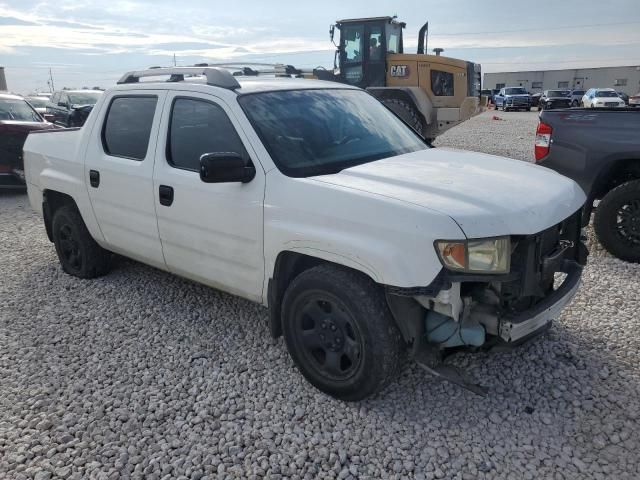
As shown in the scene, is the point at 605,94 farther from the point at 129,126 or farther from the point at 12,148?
the point at 129,126

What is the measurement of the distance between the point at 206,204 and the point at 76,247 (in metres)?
2.23

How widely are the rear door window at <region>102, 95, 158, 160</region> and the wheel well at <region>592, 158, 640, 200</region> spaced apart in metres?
4.29

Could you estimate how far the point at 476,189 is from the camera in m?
2.80

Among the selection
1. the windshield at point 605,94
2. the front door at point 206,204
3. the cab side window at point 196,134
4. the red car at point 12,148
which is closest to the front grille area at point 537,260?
the front door at point 206,204

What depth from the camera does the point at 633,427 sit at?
2.78 meters

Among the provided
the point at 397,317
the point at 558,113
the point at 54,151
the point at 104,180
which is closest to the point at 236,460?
the point at 397,317

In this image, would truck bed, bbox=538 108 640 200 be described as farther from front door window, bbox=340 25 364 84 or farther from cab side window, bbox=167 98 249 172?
front door window, bbox=340 25 364 84

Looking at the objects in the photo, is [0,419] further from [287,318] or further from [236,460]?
[287,318]

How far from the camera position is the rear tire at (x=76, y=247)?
4.77m

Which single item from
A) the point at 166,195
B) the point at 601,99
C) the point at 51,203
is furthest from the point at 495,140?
the point at 601,99

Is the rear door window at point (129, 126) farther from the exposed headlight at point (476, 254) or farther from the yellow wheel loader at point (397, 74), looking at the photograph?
the yellow wheel loader at point (397, 74)

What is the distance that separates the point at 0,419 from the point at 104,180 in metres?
1.95

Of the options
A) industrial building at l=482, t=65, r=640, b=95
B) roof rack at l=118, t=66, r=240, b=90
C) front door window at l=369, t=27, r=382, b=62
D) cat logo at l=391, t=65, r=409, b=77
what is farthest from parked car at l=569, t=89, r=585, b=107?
roof rack at l=118, t=66, r=240, b=90

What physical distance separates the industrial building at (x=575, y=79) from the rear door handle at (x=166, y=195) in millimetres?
57795
